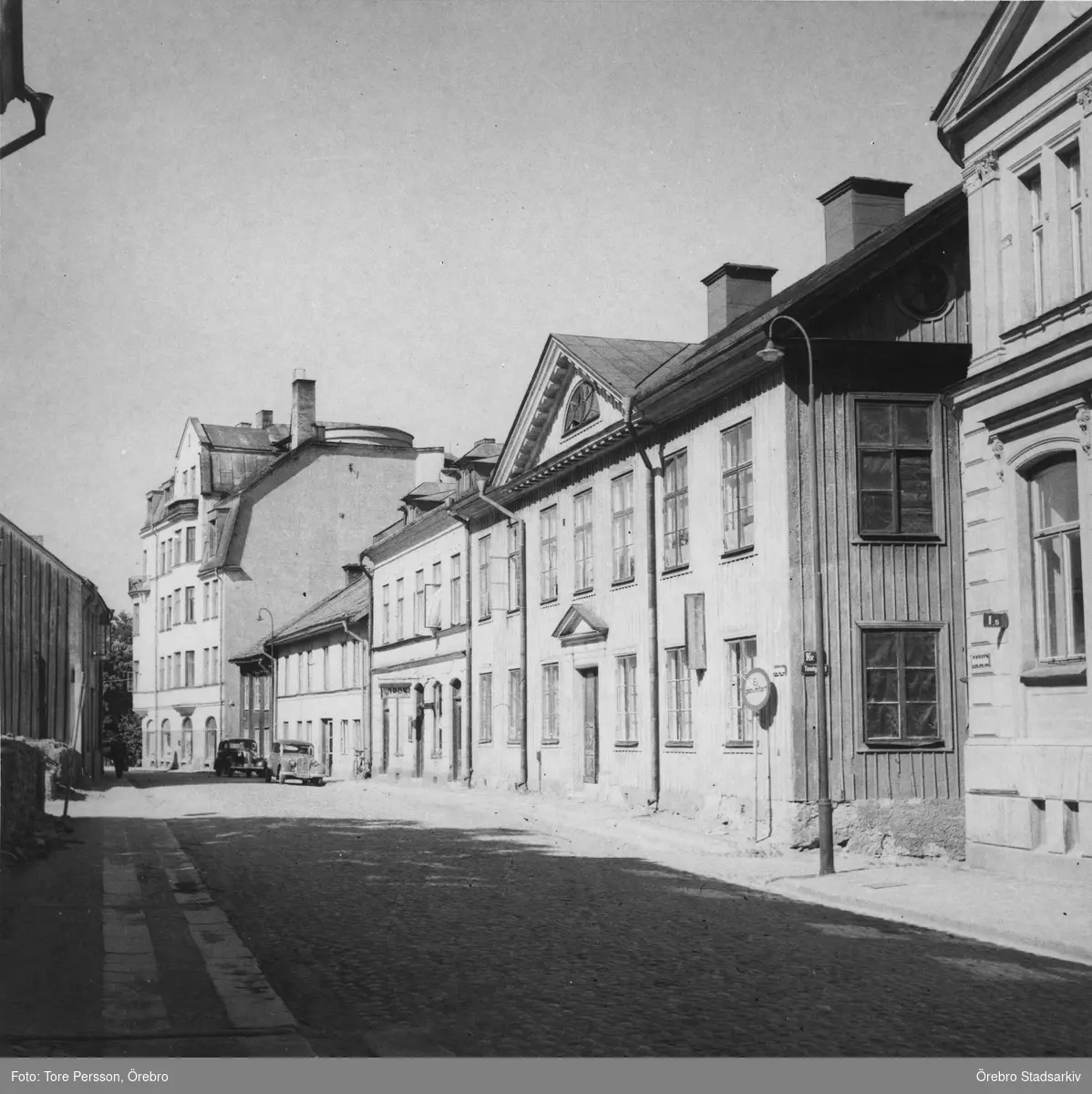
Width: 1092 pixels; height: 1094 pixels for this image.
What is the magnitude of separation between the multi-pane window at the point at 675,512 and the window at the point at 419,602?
17.2 meters

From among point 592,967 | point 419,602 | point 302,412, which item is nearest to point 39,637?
point 592,967

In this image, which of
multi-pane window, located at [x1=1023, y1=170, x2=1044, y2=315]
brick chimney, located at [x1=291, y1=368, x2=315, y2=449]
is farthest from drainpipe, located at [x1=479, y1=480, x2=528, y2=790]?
brick chimney, located at [x1=291, y1=368, x2=315, y2=449]

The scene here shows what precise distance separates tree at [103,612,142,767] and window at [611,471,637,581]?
28397 mm

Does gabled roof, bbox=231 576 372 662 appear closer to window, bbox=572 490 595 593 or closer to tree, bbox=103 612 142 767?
tree, bbox=103 612 142 767

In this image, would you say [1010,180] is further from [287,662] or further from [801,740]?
[287,662]

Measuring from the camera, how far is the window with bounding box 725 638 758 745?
67.1 feet

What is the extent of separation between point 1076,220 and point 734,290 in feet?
45.5

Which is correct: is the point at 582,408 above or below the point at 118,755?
above

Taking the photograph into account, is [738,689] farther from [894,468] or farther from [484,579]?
[484,579]

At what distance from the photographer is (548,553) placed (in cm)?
Answer: 2970

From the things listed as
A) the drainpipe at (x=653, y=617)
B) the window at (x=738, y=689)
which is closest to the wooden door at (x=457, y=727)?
the drainpipe at (x=653, y=617)

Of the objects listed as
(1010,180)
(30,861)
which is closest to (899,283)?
(1010,180)

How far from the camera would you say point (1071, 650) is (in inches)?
569
